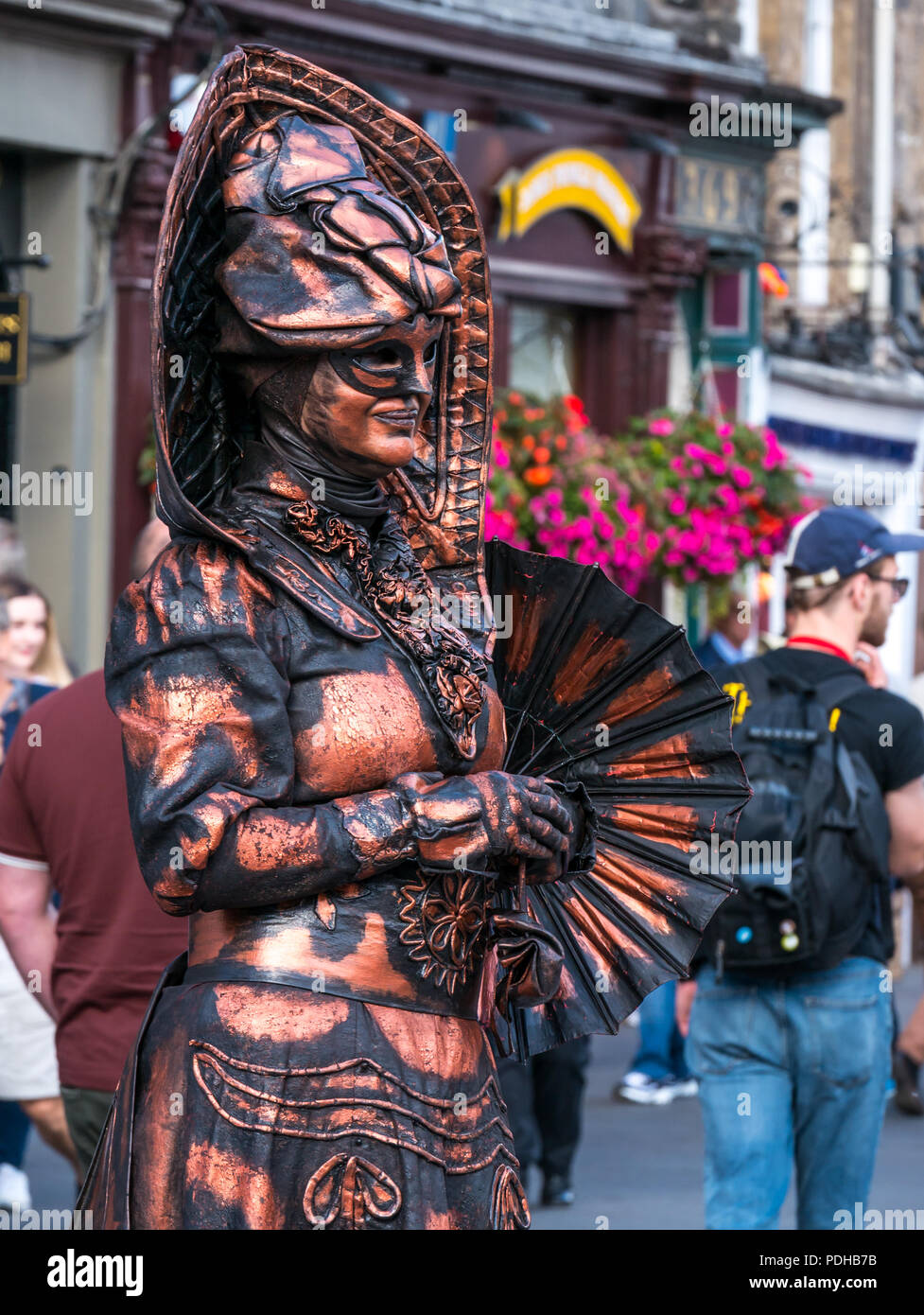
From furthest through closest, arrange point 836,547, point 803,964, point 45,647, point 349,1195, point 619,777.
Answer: point 45,647 < point 836,547 < point 803,964 < point 619,777 < point 349,1195

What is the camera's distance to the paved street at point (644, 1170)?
276 inches

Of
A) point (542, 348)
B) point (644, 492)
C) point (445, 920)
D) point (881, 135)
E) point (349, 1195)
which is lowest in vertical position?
point (349, 1195)

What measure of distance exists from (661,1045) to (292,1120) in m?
6.75

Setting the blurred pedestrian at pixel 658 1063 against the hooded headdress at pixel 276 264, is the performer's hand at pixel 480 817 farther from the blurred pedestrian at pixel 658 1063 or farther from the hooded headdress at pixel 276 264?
the blurred pedestrian at pixel 658 1063

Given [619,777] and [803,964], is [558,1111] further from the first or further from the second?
[619,777]

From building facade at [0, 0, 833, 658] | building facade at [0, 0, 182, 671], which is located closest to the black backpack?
building facade at [0, 0, 833, 658]

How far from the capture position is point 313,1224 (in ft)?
8.82

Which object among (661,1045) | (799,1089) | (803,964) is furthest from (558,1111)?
(803,964)

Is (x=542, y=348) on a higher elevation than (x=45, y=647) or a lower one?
higher

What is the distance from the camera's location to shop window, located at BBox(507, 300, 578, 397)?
44.8 ft

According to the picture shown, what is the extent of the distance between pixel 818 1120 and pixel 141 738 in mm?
2579

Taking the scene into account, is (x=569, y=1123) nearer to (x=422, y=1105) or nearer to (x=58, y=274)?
(x=422, y=1105)

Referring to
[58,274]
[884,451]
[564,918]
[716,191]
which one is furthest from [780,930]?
[884,451]

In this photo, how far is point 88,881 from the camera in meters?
4.50
